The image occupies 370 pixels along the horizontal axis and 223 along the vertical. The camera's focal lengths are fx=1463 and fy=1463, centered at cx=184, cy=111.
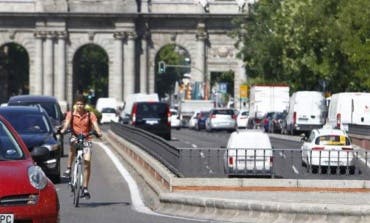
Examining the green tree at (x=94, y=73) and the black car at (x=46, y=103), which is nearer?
the black car at (x=46, y=103)

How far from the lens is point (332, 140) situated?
3797 centimetres

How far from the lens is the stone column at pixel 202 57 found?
12600cm

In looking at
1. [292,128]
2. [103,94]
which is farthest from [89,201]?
[103,94]

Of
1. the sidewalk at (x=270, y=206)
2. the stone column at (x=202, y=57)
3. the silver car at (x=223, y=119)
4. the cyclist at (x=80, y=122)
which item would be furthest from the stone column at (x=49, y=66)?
the cyclist at (x=80, y=122)

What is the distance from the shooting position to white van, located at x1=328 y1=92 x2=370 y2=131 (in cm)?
6166

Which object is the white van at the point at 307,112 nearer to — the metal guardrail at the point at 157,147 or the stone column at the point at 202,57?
the metal guardrail at the point at 157,147

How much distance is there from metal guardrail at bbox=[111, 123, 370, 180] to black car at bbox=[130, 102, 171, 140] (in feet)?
114

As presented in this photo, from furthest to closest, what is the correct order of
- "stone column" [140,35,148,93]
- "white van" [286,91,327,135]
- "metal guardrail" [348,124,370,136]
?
1. "stone column" [140,35,148,93]
2. "white van" [286,91,327,135]
3. "metal guardrail" [348,124,370,136]

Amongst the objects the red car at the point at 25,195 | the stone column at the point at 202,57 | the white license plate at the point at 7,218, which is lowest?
the white license plate at the point at 7,218

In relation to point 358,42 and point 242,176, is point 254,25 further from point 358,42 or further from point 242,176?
point 242,176

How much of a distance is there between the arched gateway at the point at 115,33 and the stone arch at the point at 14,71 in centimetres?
2132

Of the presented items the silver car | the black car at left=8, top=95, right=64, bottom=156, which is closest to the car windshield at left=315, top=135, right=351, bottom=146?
the black car at left=8, top=95, right=64, bottom=156

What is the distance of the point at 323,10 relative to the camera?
77.1 meters

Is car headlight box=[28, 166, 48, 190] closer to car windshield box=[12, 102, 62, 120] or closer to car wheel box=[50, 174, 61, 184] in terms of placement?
car wheel box=[50, 174, 61, 184]
